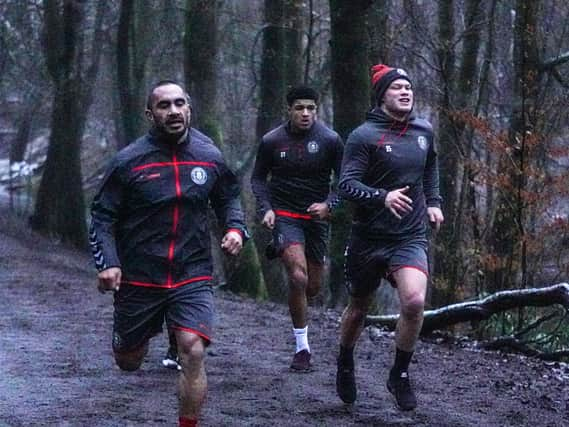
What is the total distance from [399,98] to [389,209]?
82cm

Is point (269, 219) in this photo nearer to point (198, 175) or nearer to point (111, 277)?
point (198, 175)

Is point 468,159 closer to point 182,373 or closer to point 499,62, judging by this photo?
point 499,62

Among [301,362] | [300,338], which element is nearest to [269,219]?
[300,338]

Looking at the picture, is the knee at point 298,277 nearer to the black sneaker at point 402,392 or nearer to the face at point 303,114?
the face at point 303,114

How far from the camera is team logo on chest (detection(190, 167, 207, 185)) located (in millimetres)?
6816

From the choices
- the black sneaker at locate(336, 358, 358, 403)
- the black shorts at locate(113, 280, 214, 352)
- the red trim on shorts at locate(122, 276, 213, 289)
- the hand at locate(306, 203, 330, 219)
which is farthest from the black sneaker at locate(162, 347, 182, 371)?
the red trim on shorts at locate(122, 276, 213, 289)

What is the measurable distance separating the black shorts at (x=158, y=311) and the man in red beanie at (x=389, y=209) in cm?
149

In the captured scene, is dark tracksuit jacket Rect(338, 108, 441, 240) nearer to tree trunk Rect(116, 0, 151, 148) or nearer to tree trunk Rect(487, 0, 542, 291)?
tree trunk Rect(487, 0, 542, 291)

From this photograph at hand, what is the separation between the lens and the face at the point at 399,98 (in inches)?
316

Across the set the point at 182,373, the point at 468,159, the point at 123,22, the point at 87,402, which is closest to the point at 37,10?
the point at 123,22

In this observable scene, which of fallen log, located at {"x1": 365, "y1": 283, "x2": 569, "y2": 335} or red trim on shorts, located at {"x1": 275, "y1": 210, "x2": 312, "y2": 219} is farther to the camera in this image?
fallen log, located at {"x1": 365, "y1": 283, "x2": 569, "y2": 335}

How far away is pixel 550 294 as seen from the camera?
38.8 feet

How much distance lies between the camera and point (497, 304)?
12.4 m

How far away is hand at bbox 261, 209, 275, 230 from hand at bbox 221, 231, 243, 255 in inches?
115
